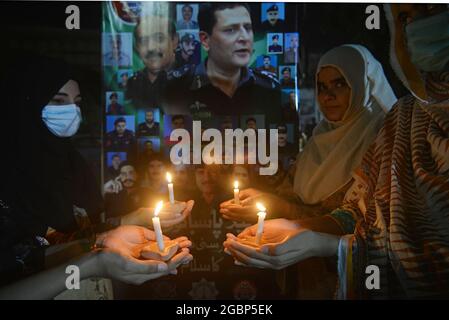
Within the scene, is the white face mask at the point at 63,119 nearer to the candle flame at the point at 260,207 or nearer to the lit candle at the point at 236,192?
the lit candle at the point at 236,192

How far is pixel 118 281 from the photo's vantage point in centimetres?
284

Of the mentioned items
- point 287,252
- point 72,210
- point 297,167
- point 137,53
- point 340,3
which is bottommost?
point 287,252

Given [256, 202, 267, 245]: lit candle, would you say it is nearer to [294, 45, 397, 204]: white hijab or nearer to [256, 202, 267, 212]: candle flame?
[256, 202, 267, 212]: candle flame

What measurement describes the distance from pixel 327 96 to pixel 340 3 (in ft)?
1.62

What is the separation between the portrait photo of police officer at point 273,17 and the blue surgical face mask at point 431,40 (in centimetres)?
67

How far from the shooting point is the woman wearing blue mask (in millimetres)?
2801

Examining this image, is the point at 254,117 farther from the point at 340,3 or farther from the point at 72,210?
the point at 72,210

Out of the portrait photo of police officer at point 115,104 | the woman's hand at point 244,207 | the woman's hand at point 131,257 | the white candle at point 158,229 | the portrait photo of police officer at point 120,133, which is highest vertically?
the portrait photo of police officer at point 115,104

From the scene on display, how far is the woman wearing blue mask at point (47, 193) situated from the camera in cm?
280

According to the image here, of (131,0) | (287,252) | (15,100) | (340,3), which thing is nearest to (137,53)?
(131,0)

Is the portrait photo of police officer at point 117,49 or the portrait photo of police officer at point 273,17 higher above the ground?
the portrait photo of police officer at point 273,17

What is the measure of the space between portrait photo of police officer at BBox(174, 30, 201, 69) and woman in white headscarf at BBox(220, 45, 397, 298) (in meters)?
0.66

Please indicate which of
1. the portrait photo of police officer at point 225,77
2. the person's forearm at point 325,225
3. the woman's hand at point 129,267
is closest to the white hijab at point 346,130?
the person's forearm at point 325,225

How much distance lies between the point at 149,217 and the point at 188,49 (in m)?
0.91
